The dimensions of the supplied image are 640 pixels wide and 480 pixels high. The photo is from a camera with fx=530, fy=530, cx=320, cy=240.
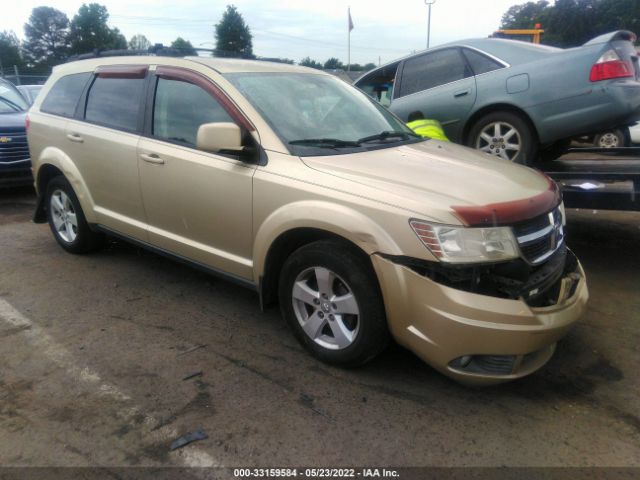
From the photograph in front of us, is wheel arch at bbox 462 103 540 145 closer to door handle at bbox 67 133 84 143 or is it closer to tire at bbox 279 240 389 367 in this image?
tire at bbox 279 240 389 367

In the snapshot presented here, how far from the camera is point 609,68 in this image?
451 centimetres

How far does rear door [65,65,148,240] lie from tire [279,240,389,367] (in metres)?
1.58

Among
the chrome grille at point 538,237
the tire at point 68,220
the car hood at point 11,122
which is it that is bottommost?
the tire at point 68,220

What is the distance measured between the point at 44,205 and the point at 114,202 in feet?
4.61

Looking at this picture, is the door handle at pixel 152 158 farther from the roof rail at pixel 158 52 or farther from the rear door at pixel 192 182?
the roof rail at pixel 158 52

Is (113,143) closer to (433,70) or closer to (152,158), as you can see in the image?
(152,158)

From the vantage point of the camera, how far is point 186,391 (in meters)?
2.92

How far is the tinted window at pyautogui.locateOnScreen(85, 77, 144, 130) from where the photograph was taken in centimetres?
413

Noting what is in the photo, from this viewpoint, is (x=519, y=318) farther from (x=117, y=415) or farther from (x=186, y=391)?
(x=117, y=415)

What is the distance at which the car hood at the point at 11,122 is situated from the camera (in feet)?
24.3

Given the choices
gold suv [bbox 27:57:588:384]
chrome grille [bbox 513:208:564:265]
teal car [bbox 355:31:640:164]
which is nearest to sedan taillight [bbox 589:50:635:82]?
teal car [bbox 355:31:640:164]

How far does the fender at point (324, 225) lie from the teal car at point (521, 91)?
2.77 meters

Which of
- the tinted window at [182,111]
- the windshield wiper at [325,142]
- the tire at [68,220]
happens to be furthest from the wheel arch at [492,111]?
the tire at [68,220]

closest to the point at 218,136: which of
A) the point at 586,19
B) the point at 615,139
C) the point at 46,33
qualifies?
the point at 615,139
